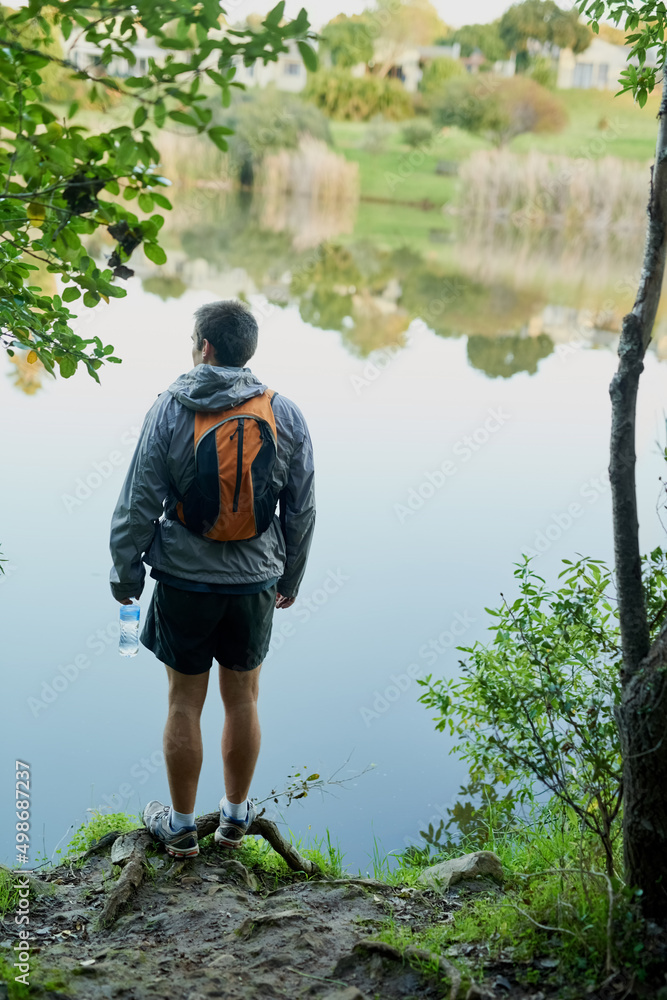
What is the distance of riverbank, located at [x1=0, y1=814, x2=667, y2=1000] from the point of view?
1.89 meters

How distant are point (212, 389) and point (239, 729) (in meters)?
1.01

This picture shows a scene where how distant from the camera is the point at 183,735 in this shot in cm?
264

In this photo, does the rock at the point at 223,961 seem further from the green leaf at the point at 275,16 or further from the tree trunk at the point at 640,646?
the green leaf at the point at 275,16

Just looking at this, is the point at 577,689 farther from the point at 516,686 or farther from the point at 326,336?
the point at 326,336

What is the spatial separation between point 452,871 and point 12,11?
2.42 m

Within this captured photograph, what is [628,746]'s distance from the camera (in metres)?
1.95

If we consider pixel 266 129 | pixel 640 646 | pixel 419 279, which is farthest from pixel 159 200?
pixel 266 129

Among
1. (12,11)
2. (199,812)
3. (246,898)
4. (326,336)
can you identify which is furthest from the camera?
(326,336)

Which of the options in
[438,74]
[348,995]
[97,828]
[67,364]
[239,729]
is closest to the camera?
[348,995]

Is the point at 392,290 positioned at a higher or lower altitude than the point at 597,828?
higher

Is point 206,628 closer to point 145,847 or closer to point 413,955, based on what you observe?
point 145,847

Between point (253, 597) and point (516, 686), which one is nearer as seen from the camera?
point (516, 686)

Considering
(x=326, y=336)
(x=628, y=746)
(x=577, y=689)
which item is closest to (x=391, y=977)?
(x=628, y=746)

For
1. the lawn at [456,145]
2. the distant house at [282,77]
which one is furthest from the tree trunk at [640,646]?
the distant house at [282,77]
